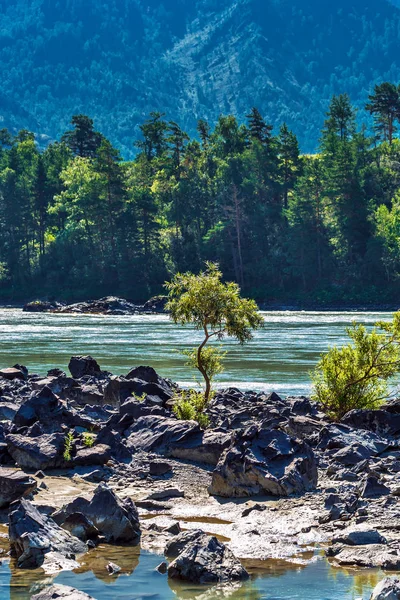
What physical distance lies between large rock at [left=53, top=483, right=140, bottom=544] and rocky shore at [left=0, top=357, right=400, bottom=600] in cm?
2

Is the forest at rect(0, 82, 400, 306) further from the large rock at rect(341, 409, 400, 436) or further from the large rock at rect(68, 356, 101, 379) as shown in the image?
the large rock at rect(341, 409, 400, 436)

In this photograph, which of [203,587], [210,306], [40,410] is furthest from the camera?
[210,306]

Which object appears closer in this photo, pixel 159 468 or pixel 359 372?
pixel 159 468

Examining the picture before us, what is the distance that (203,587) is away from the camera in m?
13.4

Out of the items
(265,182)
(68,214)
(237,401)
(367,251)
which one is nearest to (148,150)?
(68,214)

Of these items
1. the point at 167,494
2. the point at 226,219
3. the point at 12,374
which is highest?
the point at 226,219

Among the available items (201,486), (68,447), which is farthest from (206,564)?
(68,447)

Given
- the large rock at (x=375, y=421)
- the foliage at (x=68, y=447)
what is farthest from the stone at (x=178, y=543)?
the large rock at (x=375, y=421)

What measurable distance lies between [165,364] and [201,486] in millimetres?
28058

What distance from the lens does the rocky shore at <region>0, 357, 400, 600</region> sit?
1448cm

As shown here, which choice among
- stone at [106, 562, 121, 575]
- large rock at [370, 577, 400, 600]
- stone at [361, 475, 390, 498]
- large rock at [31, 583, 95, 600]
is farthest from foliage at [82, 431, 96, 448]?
large rock at [370, 577, 400, 600]

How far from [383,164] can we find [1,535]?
12403cm

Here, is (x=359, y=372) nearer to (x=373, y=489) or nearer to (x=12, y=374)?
(x=373, y=489)

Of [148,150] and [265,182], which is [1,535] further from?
[148,150]
